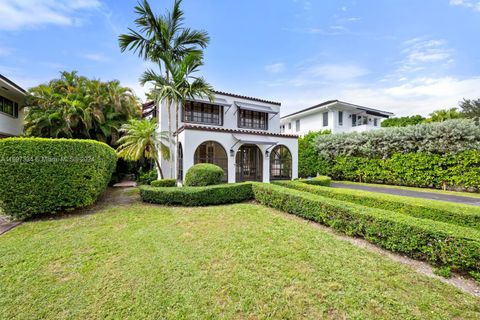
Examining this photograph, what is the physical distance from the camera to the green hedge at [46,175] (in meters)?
7.32

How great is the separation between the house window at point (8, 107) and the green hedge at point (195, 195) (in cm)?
1404

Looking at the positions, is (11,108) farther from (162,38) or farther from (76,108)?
(162,38)

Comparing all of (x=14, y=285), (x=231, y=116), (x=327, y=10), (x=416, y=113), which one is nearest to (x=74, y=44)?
(x=231, y=116)

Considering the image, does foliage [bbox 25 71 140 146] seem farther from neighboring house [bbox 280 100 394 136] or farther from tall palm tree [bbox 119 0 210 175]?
neighboring house [bbox 280 100 394 136]

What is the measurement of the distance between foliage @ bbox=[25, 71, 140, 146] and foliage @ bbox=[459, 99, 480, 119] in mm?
32351

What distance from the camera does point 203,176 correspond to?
11.2 m

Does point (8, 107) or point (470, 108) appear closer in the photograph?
point (8, 107)

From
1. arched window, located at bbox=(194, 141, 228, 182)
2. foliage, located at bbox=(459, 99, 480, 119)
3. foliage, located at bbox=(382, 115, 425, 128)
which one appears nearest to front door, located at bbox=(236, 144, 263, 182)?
arched window, located at bbox=(194, 141, 228, 182)

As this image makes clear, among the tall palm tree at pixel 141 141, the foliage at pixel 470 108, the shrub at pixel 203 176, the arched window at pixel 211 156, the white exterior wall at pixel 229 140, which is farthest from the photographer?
the foliage at pixel 470 108

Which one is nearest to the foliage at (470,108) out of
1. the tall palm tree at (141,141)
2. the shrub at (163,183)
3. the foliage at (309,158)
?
the foliage at (309,158)

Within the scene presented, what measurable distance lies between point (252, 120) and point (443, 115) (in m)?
26.6

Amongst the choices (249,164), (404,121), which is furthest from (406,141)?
(404,121)

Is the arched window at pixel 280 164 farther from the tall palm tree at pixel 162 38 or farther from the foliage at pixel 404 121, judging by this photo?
the foliage at pixel 404 121

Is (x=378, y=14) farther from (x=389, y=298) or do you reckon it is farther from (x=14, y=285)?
(x=14, y=285)
